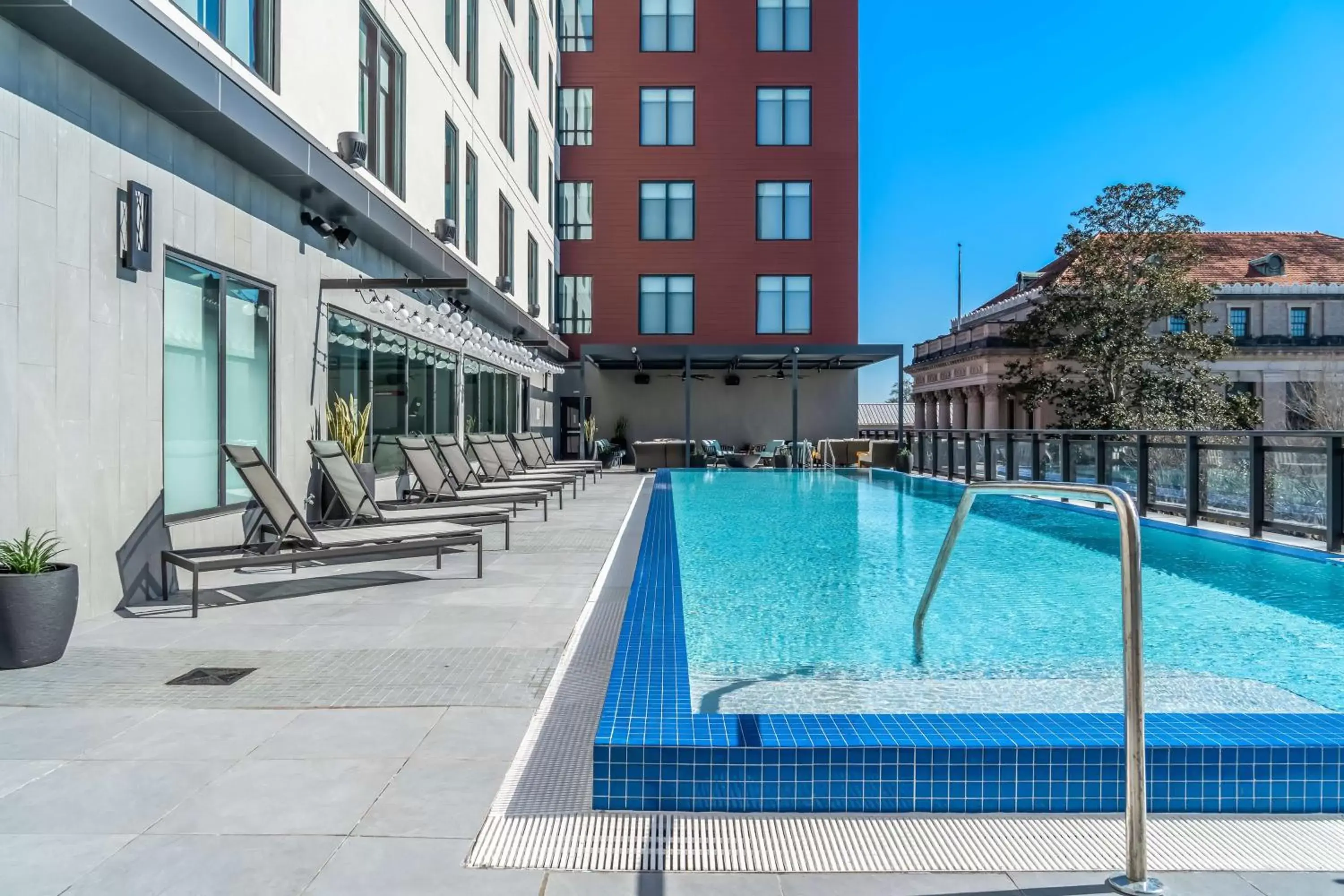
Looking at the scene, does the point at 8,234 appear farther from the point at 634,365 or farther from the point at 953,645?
the point at 634,365

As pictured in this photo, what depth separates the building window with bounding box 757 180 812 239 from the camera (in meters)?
27.1

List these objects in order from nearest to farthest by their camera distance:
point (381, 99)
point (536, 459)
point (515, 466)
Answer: point (381, 99) → point (515, 466) → point (536, 459)

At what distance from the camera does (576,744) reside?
11.5 ft

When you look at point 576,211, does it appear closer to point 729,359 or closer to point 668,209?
point 668,209

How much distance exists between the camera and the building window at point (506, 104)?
17844 mm

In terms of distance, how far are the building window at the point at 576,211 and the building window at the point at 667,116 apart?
2.26 meters

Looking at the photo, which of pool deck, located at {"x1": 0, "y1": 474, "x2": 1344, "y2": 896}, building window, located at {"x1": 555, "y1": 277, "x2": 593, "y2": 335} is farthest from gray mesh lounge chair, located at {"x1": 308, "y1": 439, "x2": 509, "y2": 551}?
building window, located at {"x1": 555, "y1": 277, "x2": 593, "y2": 335}

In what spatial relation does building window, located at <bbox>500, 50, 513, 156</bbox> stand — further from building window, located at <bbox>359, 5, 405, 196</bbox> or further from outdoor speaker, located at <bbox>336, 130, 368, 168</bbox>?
outdoor speaker, located at <bbox>336, 130, 368, 168</bbox>

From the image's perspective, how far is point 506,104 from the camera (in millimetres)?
18562

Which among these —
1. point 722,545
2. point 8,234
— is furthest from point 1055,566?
point 8,234

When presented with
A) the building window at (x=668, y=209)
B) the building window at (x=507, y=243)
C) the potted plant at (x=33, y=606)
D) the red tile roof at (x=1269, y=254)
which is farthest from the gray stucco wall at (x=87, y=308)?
the red tile roof at (x=1269, y=254)

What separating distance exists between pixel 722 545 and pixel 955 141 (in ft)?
180

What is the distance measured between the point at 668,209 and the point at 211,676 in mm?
24525

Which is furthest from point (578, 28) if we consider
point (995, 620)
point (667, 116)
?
point (995, 620)
